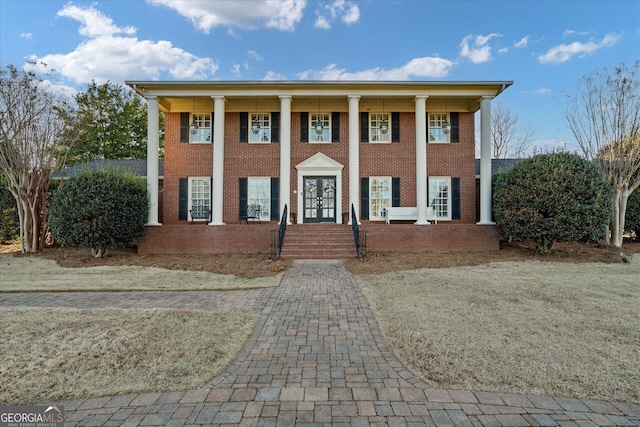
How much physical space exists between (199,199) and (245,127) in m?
3.82

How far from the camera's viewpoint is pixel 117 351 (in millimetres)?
3525

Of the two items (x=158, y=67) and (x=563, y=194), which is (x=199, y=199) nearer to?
(x=158, y=67)

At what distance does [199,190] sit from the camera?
587 inches

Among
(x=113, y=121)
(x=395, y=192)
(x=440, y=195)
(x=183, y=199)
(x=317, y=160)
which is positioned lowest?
(x=183, y=199)

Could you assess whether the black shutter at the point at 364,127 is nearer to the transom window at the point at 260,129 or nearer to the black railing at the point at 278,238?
the transom window at the point at 260,129

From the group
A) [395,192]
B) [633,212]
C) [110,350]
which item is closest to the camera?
[110,350]

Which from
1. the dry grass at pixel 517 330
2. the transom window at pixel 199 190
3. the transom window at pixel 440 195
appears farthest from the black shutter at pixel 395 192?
the transom window at pixel 199 190

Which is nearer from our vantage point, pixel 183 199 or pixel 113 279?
pixel 113 279

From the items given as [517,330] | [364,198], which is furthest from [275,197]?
[517,330]

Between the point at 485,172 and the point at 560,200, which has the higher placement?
the point at 485,172

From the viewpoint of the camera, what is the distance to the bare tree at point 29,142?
1225 cm

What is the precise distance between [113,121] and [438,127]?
2552 cm

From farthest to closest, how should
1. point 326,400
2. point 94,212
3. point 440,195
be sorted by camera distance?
point 440,195, point 94,212, point 326,400

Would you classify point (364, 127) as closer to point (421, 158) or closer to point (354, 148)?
point (354, 148)
